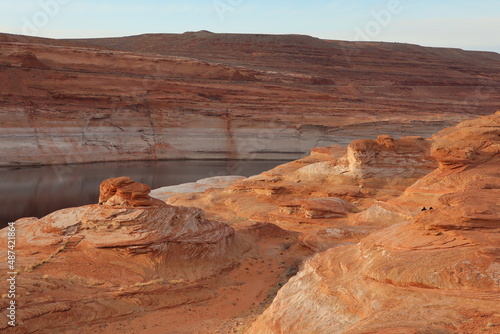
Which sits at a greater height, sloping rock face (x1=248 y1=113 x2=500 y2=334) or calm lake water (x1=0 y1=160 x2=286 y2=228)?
sloping rock face (x1=248 y1=113 x2=500 y2=334)

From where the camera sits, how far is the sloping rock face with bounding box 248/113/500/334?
204 inches

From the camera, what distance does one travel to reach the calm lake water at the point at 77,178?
21.2 meters

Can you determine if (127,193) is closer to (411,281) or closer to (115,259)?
(115,259)

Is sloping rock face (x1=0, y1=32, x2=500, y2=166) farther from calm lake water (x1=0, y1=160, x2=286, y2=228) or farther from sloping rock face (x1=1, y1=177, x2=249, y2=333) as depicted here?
sloping rock face (x1=1, y1=177, x2=249, y2=333)

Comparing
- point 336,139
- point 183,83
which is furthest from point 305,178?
point 183,83

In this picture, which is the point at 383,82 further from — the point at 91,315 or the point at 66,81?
the point at 91,315

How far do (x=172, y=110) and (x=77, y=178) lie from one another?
11438 millimetres

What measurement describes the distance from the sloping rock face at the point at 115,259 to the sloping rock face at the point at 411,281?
331 centimetres

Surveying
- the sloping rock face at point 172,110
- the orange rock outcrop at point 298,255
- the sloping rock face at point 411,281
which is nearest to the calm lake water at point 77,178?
the sloping rock face at point 172,110

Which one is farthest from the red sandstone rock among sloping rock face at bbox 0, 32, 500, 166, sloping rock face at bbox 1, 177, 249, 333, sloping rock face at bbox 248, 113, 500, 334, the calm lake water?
sloping rock face at bbox 0, 32, 500, 166

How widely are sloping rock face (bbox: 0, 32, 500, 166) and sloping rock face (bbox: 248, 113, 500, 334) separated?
2714cm

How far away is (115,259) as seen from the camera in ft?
33.4

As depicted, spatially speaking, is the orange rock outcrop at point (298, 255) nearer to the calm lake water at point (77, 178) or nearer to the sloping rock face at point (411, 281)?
the sloping rock face at point (411, 281)

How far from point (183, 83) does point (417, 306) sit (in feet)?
117
